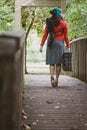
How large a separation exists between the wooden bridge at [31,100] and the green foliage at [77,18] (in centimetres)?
243

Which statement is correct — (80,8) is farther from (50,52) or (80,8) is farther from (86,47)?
(50,52)

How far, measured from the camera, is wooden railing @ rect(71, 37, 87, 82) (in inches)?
395

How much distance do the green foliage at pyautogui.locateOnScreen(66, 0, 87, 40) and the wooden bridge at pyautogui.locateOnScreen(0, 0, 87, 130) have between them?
2426 millimetres

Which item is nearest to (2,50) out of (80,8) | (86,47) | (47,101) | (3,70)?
→ (3,70)

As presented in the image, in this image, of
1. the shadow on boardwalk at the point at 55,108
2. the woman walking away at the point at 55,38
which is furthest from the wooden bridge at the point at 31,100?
the woman walking away at the point at 55,38

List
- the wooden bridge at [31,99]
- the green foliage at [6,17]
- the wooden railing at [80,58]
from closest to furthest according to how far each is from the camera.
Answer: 1. the wooden bridge at [31,99]
2. the wooden railing at [80,58]
3. the green foliage at [6,17]

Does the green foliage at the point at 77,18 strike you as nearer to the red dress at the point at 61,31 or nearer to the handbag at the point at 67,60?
the handbag at the point at 67,60

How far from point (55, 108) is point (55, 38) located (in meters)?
2.72

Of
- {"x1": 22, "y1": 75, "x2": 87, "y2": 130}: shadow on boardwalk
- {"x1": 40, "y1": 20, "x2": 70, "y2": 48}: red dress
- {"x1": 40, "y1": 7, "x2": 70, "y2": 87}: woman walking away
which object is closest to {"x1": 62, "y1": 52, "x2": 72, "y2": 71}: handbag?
{"x1": 40, "y1": 7, "x2": 70, "y2": 87}: woman walking away

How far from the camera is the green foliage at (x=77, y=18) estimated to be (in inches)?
498

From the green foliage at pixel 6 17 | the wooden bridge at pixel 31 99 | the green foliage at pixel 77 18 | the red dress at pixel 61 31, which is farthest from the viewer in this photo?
the green foliage at pixel 6 17

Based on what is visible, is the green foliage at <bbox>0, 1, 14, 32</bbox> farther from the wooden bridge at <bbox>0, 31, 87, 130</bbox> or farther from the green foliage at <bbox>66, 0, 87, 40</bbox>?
the wooden bridge at <bbox>0, 31, 87, 130</bbox>

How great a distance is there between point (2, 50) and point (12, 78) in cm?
11

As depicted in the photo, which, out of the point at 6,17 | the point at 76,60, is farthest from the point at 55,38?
the point at 6,17
